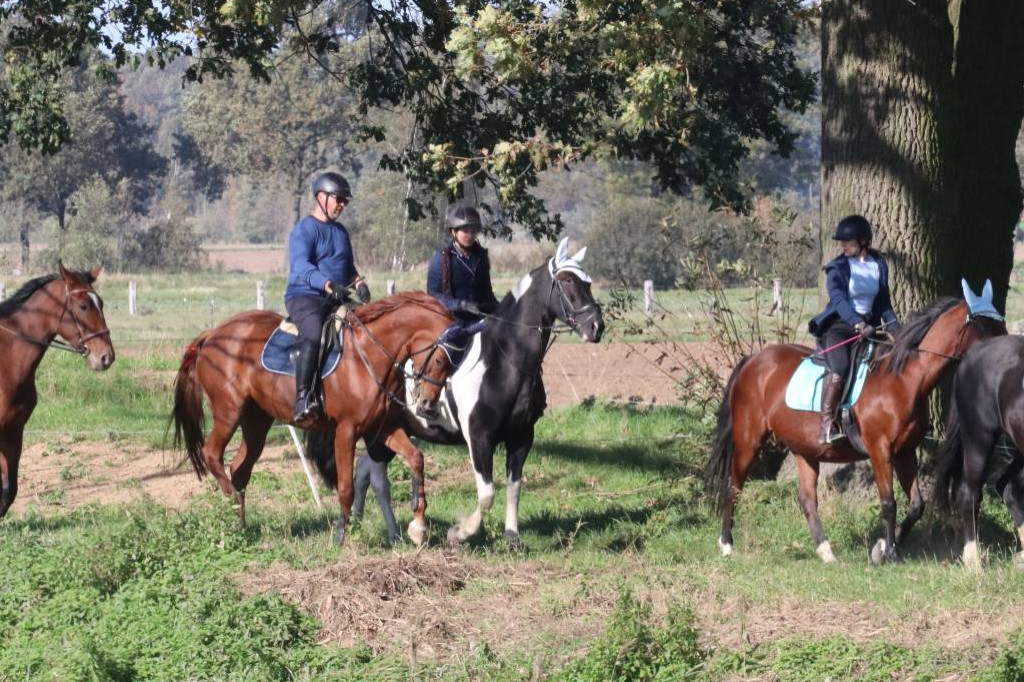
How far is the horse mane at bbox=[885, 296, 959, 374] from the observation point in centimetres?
1062

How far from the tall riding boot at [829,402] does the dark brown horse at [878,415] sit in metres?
0.14

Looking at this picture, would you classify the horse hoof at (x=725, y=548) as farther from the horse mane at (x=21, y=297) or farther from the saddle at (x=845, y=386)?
the horse mane at (x=21, y=297)

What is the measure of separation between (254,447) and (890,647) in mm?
6952

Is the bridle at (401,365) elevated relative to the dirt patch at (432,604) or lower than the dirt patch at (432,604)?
elevated

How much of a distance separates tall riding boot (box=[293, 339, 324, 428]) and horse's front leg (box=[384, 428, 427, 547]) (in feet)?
2.30

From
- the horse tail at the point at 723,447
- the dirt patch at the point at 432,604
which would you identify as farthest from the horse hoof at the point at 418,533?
the horse tail at the point at 723,447

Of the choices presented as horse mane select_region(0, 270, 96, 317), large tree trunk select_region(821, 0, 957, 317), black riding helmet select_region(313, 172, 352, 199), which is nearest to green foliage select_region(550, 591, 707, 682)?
black riding helmet select_region(313, 172, 352, 199)

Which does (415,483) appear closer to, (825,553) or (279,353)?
(279,353)

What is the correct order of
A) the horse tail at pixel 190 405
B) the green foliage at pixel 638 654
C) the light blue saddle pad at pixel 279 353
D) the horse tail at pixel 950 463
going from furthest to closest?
the horse tail at pixel 190 405, the light blue saddle pad at pixel 279 353, the horse tail at pixel 950 463, the green foliage at pixel 638 654

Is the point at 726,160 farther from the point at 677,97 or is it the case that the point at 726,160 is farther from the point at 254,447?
the point at 254,447

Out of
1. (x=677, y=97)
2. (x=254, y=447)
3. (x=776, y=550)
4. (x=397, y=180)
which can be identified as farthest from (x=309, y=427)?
(x=397, y=180)

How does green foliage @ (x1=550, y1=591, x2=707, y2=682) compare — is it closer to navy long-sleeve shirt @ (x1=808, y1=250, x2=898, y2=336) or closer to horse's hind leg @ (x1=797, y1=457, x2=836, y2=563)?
horse's hind leg @ (x1=797, y1=457, x2=836, y2=563)

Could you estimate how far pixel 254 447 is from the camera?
13156 mm

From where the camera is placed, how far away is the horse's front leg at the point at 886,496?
1072 cm
